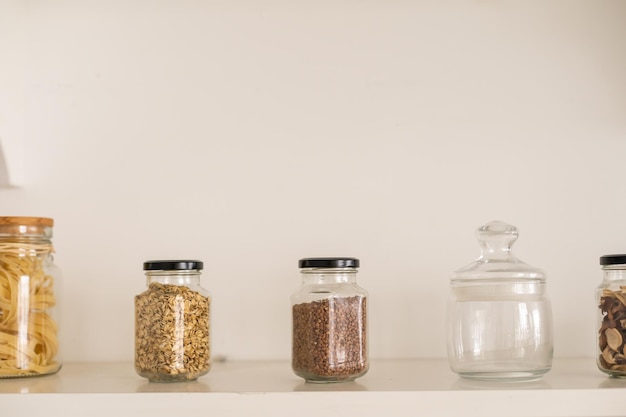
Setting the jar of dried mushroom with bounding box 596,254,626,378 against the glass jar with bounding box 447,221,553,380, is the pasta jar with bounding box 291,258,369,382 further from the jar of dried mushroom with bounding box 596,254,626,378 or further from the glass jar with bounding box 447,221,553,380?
the jar of dried mushroom with bounding box 596,254,626,378

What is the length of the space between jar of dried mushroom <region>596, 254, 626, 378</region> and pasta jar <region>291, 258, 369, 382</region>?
294 mm

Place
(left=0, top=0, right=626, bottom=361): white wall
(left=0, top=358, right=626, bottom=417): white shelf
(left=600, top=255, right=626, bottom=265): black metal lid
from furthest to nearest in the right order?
(left=0, top=0, right=626, bottom=361): white wall, (left=600, top=255, right=626, bottom=265): black metal lid, (left=0, top=358, right=626, bottom=417): white shelf

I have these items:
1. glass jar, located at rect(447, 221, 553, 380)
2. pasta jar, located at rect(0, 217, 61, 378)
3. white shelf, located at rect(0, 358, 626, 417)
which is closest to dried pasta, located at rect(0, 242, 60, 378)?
pasta jar, located at rect(0, 217, 61, 378)

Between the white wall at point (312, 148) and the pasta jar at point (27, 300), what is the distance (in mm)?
153

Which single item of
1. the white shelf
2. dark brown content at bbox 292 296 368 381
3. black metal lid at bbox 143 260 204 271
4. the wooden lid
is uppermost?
the wooden lid

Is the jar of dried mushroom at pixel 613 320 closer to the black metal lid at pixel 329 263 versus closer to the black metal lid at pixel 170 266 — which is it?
the black metal lid at pixel 329 263

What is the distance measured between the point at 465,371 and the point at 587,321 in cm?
32

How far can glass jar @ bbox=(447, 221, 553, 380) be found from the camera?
0.90m

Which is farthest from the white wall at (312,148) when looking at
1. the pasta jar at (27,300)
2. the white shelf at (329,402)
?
the white shelf at (329,402)

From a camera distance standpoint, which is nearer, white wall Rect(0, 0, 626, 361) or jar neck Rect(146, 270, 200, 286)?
jar neck Rect(146, 270, 200, 286)

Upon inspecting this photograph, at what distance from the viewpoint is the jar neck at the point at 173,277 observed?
36.4 inches

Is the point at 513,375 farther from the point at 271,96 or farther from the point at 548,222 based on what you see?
the point at 271,96

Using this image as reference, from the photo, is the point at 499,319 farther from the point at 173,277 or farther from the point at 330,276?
the point at 173,277

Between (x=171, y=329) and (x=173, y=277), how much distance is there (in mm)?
79
